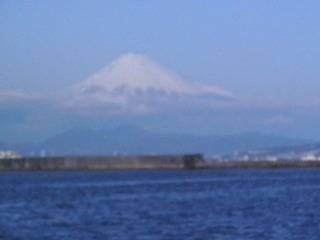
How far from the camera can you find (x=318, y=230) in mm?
49500

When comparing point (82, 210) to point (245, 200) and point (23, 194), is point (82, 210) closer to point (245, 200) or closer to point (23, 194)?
point (245, 200)

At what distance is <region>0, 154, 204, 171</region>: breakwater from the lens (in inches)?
6201

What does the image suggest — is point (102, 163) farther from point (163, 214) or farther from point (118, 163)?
point (163, 214)

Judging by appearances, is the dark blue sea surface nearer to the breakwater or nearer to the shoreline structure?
the breakwater

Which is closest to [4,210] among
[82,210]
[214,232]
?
[82,210]

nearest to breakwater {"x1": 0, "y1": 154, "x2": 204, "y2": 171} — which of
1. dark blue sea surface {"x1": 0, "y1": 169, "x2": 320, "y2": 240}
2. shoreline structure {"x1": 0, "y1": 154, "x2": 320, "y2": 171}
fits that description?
shoreline structure {"x1": 0, "y1": 154, "x2": 320, "y2": 171}

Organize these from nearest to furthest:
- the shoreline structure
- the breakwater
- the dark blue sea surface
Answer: the dark blue sea surface, the breakwater, the shoreline structure

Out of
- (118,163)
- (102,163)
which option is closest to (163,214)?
(118,163)

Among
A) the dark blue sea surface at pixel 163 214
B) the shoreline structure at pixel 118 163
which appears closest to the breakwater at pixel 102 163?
the shoreline structure at pixel 118 163

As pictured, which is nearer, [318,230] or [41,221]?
[318,230]

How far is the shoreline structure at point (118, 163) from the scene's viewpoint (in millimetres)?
Answer: 158250

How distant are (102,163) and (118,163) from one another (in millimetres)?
2053

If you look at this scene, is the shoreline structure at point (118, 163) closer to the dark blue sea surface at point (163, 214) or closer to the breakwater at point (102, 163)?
the breakwater at point (102, 163)

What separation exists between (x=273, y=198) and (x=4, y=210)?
17.1m
